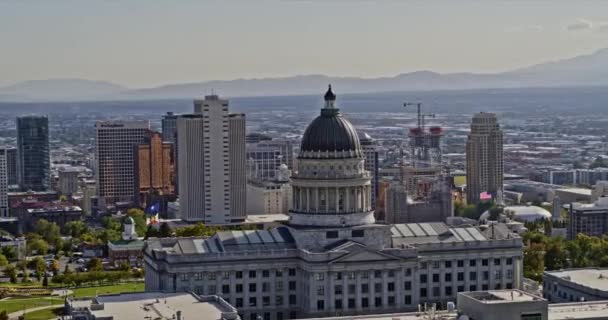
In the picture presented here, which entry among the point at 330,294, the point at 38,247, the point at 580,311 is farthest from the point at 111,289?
the point at 580,311

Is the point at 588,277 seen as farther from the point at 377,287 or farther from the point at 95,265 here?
the point at 95,265

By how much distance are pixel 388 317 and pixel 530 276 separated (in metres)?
42.8

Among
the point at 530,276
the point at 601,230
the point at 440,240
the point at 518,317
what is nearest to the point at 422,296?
the point at 440,240

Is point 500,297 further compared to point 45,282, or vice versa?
point 45,282

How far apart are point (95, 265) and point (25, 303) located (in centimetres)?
2333

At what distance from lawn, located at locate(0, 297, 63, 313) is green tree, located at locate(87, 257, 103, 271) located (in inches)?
728

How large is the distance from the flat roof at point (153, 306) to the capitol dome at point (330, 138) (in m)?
18.7

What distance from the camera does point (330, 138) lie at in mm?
105062

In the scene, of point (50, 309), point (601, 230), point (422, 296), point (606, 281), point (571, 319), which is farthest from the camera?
point (601, 230)

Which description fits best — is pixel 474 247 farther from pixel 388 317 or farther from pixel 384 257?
pixel 388 317

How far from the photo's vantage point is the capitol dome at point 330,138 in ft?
343

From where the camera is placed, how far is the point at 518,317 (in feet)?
251

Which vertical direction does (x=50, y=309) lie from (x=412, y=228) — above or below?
below

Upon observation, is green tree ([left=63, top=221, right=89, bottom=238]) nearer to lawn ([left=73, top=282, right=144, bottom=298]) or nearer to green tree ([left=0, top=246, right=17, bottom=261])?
green tree ([left=0, top=246, right=17, bottom=261])
